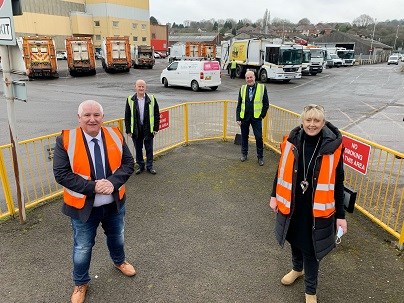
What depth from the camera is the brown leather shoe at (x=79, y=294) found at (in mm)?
3004

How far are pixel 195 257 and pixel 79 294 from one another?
1261 mm

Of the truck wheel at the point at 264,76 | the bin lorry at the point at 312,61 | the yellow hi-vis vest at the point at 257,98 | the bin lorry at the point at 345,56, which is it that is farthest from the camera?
the bin lorry at the point at 345,56

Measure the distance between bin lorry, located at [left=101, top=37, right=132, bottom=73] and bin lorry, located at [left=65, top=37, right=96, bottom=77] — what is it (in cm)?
208

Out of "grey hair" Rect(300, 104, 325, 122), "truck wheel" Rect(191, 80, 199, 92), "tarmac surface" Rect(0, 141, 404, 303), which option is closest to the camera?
"grey hair" Rect(300, 104, 325, 122)

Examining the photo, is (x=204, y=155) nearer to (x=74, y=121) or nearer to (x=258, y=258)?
(x=258, y=258)

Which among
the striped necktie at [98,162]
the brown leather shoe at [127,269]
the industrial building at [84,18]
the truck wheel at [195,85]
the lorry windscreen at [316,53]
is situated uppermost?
the industrial building at [84,18]

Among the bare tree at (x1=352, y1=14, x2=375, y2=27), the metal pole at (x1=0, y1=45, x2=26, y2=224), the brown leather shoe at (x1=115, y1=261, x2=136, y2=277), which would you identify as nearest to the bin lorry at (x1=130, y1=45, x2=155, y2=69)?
the metal pole at (x1=0, y1=45, x2=26, y2=224)

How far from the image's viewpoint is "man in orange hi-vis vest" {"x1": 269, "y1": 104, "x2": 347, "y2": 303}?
263cm

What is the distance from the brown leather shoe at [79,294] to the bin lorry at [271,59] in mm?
21888

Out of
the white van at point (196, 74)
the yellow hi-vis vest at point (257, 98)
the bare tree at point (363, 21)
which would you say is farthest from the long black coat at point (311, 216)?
the bare tree at point (363, 21)

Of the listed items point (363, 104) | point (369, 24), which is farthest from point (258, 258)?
point (369, 24)

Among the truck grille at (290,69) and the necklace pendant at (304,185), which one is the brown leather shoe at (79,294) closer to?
the necklace pendant at (304,185)

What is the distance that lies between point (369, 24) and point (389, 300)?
13876 centimetres

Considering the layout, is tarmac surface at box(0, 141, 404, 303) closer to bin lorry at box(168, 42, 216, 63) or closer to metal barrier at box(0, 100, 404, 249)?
metal barrier at box(0, 100, 404, 249)
